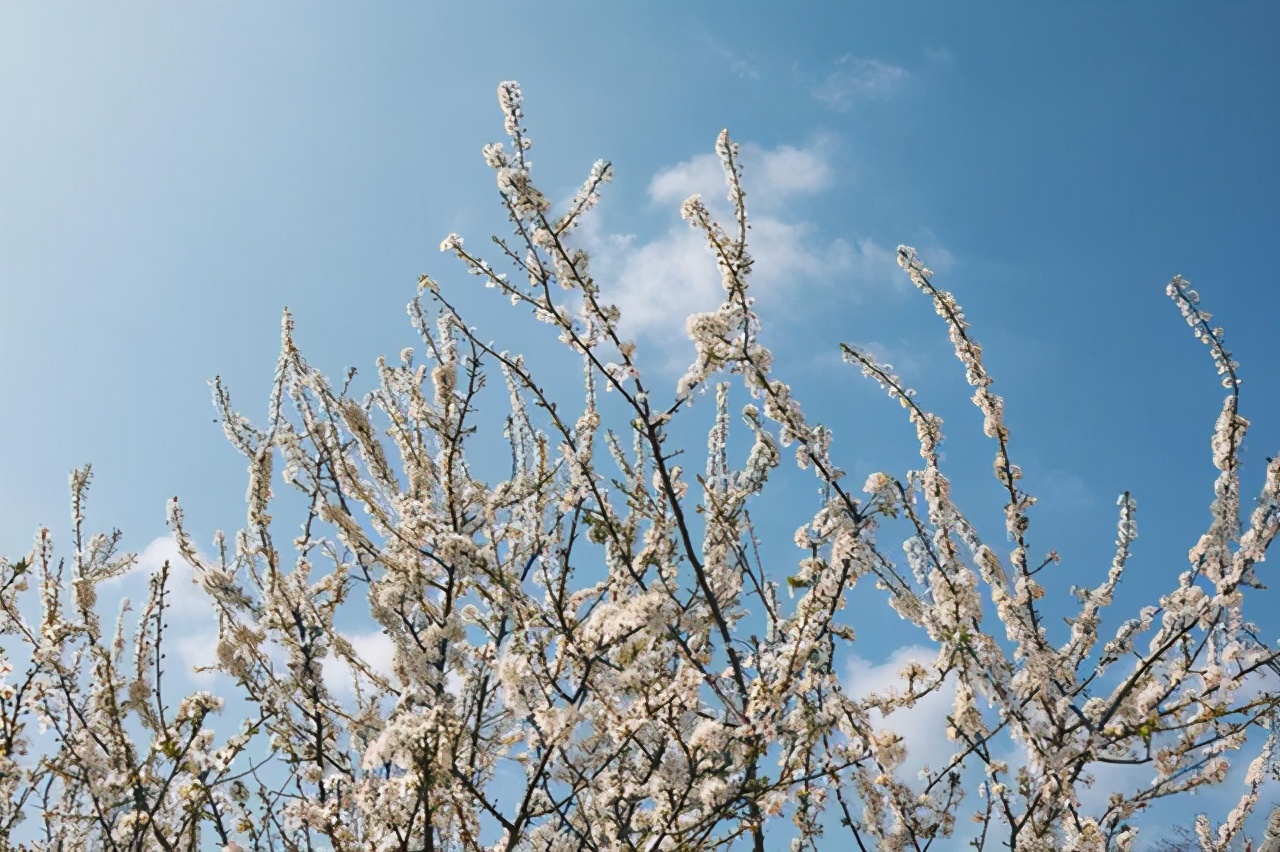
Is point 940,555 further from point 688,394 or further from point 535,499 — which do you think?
point 535,499

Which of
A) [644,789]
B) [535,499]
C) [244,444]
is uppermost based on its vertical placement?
[244,444]

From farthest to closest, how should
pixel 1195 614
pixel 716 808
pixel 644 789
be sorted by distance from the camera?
pixel 1195 614 < pixel 644 789 < pixel 716 808

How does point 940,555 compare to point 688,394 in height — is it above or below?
below

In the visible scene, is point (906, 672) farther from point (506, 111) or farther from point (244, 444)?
point (244, 444)

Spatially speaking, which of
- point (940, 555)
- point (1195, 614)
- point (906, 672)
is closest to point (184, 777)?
point (906, 672)

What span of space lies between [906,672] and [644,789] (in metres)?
1.19

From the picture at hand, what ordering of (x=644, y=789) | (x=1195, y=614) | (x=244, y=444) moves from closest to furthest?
(x=644, y=789), (x=1195, y=614), (x=244, y=444)

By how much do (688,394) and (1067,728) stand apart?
85.3 inches

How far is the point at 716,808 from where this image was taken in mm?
3199

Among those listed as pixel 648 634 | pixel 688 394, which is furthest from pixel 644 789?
pixel 688 394

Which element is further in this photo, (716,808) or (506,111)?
(506,111)

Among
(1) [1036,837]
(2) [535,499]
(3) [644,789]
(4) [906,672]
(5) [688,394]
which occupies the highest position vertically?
(2) [535,499]

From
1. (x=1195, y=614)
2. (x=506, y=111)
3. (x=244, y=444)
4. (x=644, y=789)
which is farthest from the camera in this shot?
(x=244, y=444)

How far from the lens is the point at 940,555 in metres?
3.80
